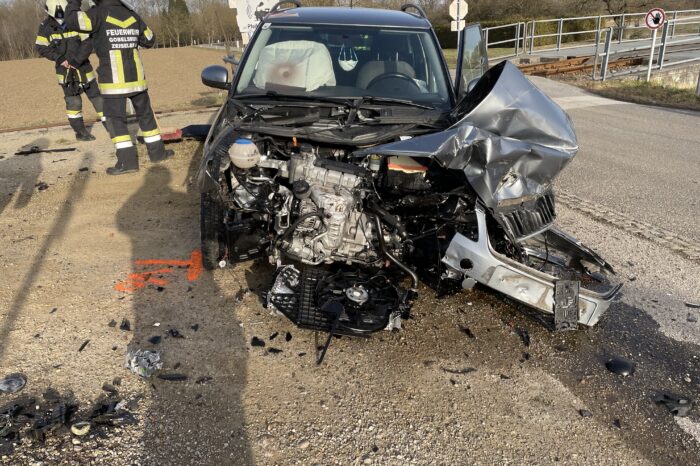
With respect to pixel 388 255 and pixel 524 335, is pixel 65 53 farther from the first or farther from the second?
pixel 524 335

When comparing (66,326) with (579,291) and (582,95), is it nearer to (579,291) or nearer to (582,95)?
(579,291)

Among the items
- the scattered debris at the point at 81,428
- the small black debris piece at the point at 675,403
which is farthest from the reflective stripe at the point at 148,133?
the small black debris piece at the point at 675,403

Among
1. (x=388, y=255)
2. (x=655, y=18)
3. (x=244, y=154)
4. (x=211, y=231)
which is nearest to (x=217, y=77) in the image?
(x=211, y=231)

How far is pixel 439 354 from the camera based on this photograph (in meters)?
3.04

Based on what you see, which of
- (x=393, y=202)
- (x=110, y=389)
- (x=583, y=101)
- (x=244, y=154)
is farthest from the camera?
(x=583, y=101)

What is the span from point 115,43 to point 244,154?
4116 mm

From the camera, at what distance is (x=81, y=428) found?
236 centimetres

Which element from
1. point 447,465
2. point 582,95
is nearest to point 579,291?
point 447,465

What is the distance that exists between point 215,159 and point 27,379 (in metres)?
1.58

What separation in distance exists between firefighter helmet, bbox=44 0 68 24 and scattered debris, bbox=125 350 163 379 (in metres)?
6.80

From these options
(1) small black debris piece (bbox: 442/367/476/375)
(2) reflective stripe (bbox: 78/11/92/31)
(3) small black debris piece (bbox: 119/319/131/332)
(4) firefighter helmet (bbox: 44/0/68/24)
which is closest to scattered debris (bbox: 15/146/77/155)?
(4) firefighter helmet (bbox: 44/0/68/24)

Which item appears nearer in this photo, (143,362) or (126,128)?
(143,362)

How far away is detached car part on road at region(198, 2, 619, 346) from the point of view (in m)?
2.96

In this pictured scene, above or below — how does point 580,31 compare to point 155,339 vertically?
above
